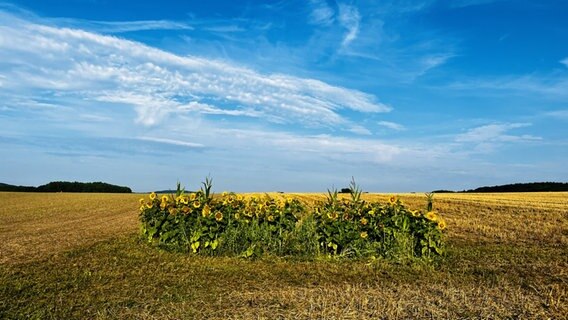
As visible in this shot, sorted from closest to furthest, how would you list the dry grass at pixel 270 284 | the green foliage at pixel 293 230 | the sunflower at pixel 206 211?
the dry grass at pixel 270 284
the green foliage at pixel 293 230
the sunflower at pixel 206 211

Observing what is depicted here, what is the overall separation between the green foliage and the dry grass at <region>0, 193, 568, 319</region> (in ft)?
1.53

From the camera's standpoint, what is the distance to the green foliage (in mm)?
9656

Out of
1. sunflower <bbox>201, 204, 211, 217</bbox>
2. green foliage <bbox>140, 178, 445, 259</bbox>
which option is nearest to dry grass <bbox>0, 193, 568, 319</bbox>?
green foliage <bbox>140, 178, 445, 259</bbox>

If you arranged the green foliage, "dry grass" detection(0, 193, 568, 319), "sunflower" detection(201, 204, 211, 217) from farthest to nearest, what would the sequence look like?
"sunflower" detection(201, 204, 211, 217) → the green foliage → "dry grass" detection(0, 193, 568, 319)

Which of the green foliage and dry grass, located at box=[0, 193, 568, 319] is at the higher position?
the green foliage

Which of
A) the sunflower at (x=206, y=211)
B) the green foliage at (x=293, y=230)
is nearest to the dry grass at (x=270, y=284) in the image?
the green foliage at (x=293, y=230)

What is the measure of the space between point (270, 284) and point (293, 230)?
2940 millimetres

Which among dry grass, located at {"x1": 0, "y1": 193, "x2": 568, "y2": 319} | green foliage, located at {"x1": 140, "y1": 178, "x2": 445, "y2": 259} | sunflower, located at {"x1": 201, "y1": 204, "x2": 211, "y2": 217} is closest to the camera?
dry grass, located at {"x1": 0, "y1": 193, "x2": 568, "y2": 319}

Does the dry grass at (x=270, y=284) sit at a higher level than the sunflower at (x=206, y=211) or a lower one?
lower

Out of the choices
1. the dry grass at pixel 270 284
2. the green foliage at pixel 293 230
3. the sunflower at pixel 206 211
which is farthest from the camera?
the sunflower at pixel 206 211

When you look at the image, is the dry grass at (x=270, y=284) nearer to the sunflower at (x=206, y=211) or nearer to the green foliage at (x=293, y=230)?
the green foliage at (x=293, y=230)

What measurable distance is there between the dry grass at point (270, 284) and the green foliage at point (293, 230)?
1.53 ft

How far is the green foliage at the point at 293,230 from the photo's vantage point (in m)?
9.66

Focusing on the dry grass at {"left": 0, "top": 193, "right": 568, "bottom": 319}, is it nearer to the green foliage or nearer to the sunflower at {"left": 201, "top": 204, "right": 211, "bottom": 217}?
the green foliage
